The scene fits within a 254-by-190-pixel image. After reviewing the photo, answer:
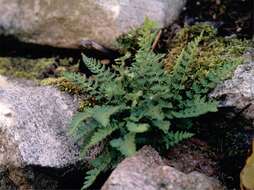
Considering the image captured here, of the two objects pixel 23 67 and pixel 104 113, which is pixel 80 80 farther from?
pixel 23 67

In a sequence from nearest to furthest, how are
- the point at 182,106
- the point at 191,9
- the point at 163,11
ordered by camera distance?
the point at 182,106
the point at 163,11
the point at 191,9

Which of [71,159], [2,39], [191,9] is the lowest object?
[71,159]

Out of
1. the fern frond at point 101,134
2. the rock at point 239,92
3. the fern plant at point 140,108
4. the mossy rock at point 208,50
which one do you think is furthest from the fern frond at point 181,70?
the fern frond at point 101,134

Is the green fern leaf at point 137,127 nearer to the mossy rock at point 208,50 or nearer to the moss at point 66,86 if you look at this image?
the mossy rock at point 208,50

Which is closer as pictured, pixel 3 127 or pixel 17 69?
pixel 3 127

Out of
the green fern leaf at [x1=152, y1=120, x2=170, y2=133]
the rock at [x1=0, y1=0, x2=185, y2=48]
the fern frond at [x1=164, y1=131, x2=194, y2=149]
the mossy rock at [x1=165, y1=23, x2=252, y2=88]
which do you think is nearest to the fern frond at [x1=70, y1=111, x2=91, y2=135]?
the green fern leaf at [x1=152, y1=120, x2=170, y2=133]

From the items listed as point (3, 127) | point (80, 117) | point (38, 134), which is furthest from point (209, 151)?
point (3, 127)

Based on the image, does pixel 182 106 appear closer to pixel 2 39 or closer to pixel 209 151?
pixel 209 151
